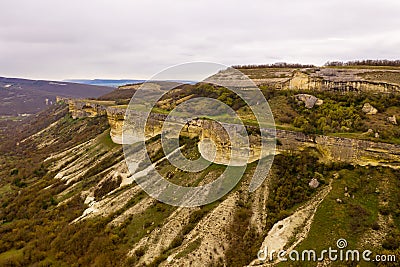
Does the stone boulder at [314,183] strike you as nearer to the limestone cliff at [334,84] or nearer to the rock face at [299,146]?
the rock face at [299,146]

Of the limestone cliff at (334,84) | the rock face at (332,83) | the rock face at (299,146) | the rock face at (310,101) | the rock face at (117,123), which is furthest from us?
the rock face at (117,123)

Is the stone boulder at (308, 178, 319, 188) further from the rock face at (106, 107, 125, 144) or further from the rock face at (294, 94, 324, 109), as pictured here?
the rock face at (106, 107, 125, 144)

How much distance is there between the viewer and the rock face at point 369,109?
27672 millimetres

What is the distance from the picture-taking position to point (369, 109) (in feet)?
91.3

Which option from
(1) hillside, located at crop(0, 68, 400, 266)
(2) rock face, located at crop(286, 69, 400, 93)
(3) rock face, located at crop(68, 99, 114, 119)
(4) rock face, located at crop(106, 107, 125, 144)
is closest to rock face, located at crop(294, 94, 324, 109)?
(1) hillside, located at crop(0, 68, 400, 266)

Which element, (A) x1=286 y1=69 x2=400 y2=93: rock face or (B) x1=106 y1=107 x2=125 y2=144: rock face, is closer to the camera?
(A) x1=286 y1=69 x2=400 y2=93: rock face

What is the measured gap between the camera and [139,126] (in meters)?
40.2

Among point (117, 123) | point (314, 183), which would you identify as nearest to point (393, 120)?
point (314, 183)

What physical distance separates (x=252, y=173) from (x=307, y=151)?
15.7 ft

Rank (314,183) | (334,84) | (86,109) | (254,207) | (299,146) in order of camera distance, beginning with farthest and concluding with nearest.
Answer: (86,109) → (334,84) → (299,146) → (254,207) → (314,183)

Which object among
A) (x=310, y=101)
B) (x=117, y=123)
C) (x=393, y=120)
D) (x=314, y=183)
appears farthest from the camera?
(x=117, y=123)

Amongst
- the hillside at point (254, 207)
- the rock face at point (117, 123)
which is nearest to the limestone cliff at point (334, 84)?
the hillside at point (254, 207)

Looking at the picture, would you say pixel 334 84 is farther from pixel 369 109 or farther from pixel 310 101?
pixel 369 109

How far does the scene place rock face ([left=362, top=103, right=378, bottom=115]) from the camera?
27.7m
